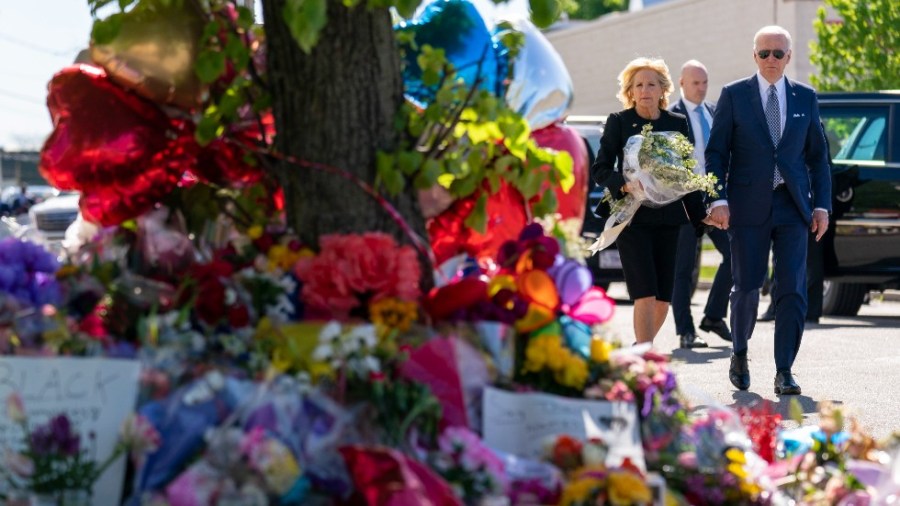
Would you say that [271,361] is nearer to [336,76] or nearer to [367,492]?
[367,492]

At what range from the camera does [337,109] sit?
13.7ft

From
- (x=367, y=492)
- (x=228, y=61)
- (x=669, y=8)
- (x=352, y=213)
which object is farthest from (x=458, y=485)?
(x=669, y=8)

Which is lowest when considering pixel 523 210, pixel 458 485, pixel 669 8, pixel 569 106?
pixel 458 485

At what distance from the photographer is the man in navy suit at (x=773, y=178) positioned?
787 cm

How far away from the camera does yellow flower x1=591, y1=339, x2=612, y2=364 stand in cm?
404

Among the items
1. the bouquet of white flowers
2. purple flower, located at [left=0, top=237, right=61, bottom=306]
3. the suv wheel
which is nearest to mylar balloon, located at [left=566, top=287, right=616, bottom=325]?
purple flower, located at [left=0, top=237, right=61, bottom=306]

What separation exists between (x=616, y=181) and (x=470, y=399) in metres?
4.42

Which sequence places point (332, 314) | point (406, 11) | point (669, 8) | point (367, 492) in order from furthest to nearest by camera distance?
point (669, 8) → point (332, 314) → point (406, 11) → point (367, 492)

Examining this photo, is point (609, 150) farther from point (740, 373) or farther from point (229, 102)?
point (229, 102)

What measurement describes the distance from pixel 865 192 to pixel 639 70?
17.7ft

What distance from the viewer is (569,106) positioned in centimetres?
470

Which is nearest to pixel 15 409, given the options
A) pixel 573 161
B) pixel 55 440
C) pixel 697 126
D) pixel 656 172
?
pixel 55 440

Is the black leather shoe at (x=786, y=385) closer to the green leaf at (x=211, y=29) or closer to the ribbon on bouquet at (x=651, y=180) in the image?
the ribbon on bouquet at (x=651, y=180)

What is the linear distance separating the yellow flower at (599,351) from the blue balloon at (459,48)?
0.85 meters
